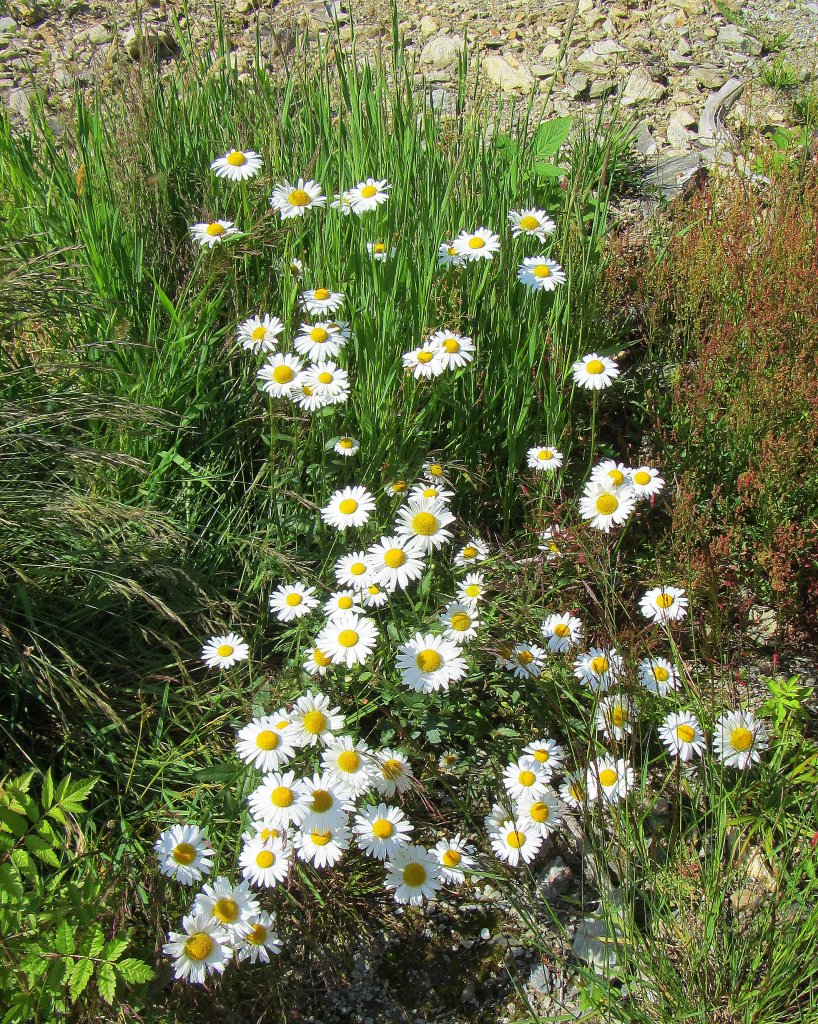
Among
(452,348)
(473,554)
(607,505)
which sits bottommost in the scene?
(473,554)

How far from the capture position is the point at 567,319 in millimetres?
2848

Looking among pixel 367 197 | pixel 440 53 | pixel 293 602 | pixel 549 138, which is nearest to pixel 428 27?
pixel 440 53

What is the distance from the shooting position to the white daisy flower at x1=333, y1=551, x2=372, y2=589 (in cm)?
219

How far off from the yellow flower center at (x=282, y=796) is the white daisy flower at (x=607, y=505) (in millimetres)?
1069

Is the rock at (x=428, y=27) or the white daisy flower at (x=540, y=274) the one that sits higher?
the rock at (x=428, y=27)

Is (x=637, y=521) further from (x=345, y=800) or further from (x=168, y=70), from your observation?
(x=168, y=70)

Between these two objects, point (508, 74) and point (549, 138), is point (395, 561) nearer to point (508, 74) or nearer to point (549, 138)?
point (549, 138)

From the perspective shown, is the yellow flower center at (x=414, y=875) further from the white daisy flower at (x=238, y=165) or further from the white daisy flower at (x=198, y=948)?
the white daisy flower at (x=238, y=165)

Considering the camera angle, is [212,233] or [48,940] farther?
[212,233]

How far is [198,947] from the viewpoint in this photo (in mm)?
1671

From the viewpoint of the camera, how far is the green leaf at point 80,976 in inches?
59.0

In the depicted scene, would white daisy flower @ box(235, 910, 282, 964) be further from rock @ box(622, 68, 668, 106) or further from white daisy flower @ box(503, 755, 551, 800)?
rock @ box(622, 68, 668, 106)

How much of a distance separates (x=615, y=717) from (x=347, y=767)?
2.10 feet

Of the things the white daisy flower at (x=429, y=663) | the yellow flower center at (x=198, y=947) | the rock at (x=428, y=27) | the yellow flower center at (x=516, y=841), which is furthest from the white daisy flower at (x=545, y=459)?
the rock at (x=428, y=27)
